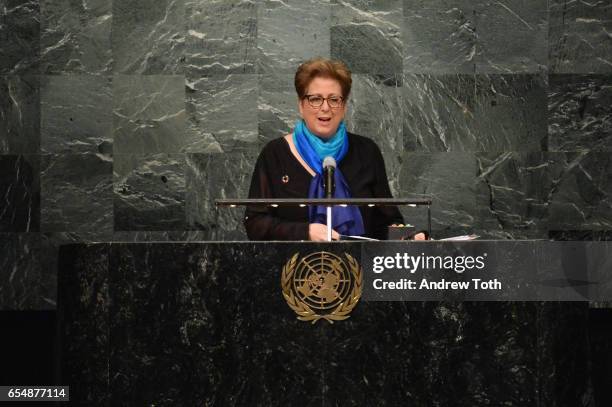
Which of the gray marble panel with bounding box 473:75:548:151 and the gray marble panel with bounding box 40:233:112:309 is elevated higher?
the gray marble panel with bounding box 473:75:548:151

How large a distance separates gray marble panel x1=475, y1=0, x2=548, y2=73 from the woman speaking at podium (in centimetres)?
192

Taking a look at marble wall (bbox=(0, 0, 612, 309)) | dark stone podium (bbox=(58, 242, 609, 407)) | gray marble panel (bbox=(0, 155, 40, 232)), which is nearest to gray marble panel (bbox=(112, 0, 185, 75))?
marble wall (bbox=(0, 0, 612, 309))

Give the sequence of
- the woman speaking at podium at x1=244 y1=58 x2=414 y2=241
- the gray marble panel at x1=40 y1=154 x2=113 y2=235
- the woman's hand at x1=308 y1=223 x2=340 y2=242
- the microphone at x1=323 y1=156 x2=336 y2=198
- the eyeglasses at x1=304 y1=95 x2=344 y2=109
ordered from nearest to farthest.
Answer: the microphone at x1=323 y1=156 x2=336 y2=198, the woman's hand at x1=308 y1=223 x2=340 y2=242, the woman speaking at podium at x1=244 y1=58 x2=414 y2=241, the eyeglasses at x1=304 y1=95 x2=344 y2=109, the gray marble panel at x1=40 y1=154 x2=113 y2=235

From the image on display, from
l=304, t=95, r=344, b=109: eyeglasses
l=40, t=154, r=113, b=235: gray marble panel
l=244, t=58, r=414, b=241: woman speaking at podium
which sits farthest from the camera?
l=40, t=154, r=113, b=235: gray marble panel

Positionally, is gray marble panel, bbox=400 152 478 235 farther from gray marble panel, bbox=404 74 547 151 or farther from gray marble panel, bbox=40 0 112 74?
gray marble panel, bbox=40 0 112 74

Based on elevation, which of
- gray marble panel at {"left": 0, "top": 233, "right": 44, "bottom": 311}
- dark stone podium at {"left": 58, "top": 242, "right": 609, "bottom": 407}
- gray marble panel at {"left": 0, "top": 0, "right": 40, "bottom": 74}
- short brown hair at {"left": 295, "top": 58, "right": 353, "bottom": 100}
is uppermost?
gray marble panel at {"left": 0, "top": 0, "right": 40, "bottom": 74}

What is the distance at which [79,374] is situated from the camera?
3.37 m

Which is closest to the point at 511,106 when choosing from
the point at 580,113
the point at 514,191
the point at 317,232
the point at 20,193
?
the point at 580,113

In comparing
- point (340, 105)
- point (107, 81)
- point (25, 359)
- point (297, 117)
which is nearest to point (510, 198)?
point (297, 117)

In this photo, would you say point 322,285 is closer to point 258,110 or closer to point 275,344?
point 275,344

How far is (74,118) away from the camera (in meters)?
6.21

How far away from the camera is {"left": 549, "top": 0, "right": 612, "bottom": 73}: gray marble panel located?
20.5 feet

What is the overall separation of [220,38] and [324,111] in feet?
6.16

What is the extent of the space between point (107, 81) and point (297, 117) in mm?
1326
